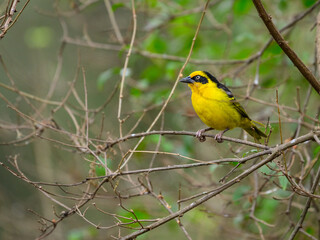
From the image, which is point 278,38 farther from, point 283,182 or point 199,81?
point 199,81

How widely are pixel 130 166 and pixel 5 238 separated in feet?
6.59

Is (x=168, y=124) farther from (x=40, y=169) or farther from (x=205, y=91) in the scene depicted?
(x=205, y=91)

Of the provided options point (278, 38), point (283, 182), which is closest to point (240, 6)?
point (278, 38)

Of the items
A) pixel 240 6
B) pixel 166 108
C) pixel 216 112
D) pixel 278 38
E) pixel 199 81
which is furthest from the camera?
pixel 166 108

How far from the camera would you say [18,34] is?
→ 9.21 meters

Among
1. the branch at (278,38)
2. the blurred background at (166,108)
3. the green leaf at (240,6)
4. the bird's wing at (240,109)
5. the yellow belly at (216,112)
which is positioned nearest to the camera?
the branch at (278,38)

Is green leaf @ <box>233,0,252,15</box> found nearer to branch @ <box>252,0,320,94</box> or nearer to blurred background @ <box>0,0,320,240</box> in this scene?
blurred background @ <box>0,0,320,240</box>

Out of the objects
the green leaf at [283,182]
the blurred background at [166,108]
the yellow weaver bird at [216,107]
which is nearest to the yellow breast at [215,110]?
the yellow weaver bird at [216,107]

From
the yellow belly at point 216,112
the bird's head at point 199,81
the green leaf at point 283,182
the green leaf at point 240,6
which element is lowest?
the green leaf at point 283,182

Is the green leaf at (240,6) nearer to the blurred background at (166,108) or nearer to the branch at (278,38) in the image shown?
the blurred background at (166,108)

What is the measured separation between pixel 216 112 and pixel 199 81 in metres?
0.46

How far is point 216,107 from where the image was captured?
180 inches

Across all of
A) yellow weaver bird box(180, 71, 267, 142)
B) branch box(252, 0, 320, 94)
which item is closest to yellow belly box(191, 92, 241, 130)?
yellow weaver bird box(180, 71, 267, 142)

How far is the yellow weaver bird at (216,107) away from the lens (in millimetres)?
4562
